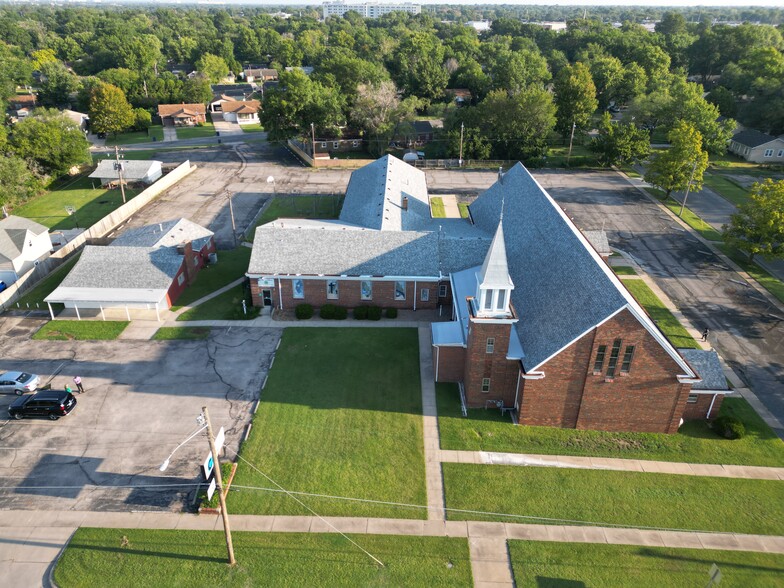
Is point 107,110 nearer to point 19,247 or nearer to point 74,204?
point 74,204

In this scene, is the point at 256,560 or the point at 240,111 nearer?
the point at 256,560

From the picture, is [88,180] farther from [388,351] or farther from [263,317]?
[388,351]

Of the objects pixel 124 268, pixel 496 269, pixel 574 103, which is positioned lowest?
pixel 124 268

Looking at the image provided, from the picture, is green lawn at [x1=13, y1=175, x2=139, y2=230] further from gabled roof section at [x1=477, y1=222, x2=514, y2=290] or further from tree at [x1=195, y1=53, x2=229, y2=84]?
tree at [x1=195, y1=53, x2=229, y2=84]

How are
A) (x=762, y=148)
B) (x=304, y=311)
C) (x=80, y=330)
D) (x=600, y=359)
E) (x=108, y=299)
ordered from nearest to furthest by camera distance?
(x=600, y=359) < (x=80, y=330) < (x=108, y=299) < (x=304, y=311) < (x=762, y=148)

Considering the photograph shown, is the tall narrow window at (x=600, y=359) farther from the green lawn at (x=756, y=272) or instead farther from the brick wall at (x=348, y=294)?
the green lawn at (x=756, y=272)

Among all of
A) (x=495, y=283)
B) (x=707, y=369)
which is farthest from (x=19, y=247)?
(x=707, y=369)

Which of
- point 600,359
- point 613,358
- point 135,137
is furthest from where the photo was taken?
point 135,137

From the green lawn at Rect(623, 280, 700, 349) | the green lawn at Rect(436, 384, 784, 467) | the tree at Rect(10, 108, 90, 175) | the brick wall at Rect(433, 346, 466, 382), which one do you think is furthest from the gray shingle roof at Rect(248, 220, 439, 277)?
the tree at Rect(10, 108, 90, 175)

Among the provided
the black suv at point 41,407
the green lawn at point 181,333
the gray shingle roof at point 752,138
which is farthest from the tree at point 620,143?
the black suv at point 41,407
